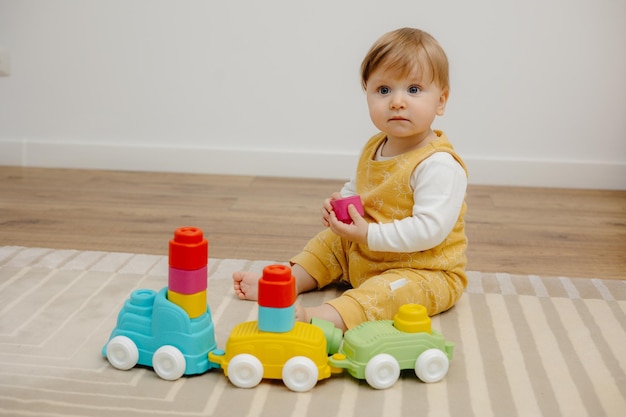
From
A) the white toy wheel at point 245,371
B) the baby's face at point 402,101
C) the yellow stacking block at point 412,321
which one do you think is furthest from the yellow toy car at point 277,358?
the baby's face at point 402,101

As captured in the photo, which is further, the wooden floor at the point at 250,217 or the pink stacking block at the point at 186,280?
the wooden floor at the point at 250,217

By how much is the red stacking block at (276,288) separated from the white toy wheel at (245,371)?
0.07 meters

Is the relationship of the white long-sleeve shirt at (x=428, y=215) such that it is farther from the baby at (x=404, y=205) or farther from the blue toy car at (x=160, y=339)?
the blue toy car at (x=160, y=339)

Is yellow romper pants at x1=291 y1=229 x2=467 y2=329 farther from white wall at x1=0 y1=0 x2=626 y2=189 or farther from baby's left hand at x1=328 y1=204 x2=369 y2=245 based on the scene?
white wall at x1=0 y1=0 x2=626 y2=189

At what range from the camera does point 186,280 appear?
1007 millimetres

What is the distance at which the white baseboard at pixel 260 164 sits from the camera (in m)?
2.36

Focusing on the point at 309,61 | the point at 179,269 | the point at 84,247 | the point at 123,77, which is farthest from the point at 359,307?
the point at 123,77

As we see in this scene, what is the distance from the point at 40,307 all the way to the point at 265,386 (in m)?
0.46

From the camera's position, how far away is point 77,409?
0.95 metres

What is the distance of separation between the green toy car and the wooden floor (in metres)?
0.55

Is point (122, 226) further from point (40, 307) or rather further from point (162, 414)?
point (162, 414)

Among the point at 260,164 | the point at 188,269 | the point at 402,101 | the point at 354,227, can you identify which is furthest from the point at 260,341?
the point at 260,164

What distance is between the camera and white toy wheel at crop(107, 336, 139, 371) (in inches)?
41.1

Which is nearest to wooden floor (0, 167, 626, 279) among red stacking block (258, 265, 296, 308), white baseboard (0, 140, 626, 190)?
white baseboard (0, 140, 626, 190)
